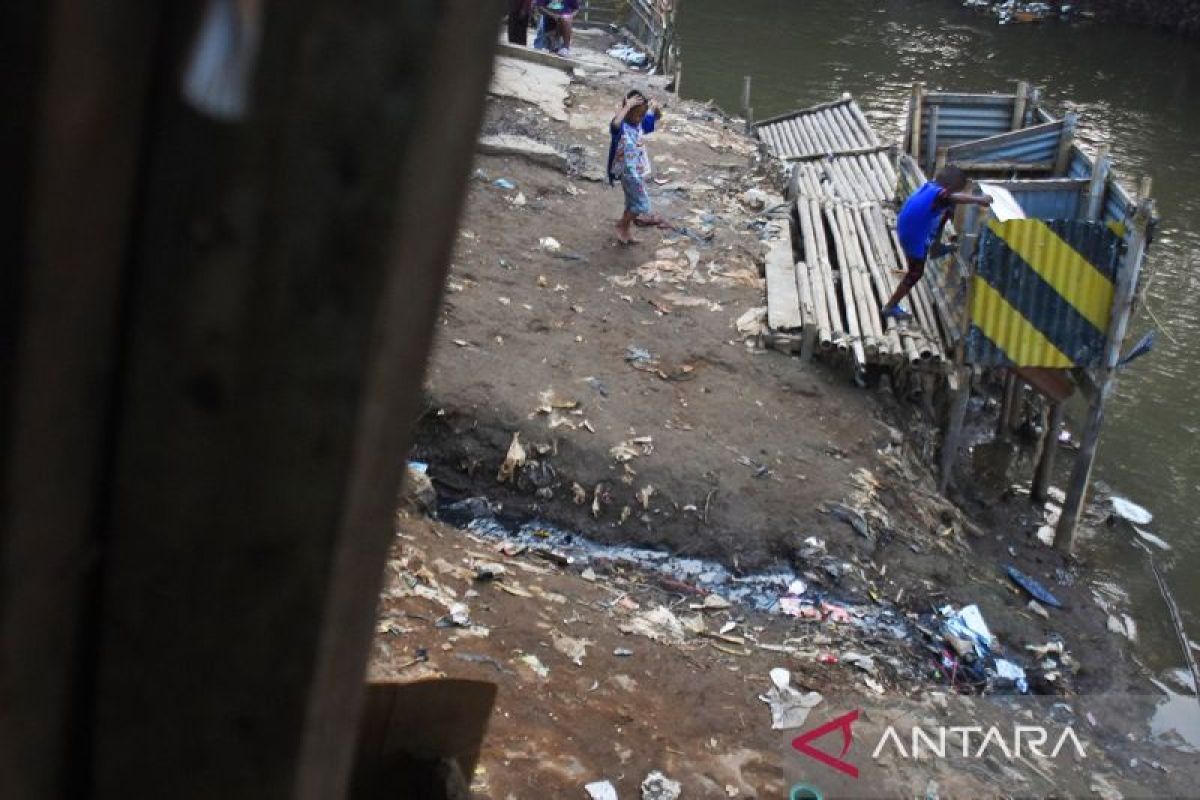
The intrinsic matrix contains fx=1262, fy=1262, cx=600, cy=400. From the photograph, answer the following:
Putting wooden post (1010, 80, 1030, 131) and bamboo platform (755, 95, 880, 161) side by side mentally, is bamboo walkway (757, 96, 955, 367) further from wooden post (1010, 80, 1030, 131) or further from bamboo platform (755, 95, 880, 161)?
wooden post (1010, 80, 1030, 131)

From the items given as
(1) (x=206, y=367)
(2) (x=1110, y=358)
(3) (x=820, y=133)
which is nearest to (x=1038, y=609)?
(2) (x=1110, y=358)

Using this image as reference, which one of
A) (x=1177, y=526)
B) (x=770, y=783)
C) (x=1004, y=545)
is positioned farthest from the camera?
(x=1177, y=526)

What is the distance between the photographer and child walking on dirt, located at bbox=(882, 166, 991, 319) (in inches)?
311

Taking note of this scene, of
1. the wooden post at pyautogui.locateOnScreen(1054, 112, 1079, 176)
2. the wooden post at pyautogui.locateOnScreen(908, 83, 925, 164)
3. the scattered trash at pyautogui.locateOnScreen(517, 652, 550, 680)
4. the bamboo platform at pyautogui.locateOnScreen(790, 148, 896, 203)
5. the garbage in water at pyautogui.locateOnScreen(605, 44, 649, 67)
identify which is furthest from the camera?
the garbage in water at pyautogui.locateOnScreen(605, 44, 649, 67)

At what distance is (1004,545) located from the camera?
8.58 m

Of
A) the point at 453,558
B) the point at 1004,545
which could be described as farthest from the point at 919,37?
the point at 453,558

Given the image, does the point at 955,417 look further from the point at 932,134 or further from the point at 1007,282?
the point at 932,134

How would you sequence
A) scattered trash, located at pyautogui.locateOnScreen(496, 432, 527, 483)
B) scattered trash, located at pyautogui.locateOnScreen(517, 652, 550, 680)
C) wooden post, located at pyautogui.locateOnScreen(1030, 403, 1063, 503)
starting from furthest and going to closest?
wooden post, located at pyautogui.locateOnScreen(1030, 403, 1063, 503)
scattered trash, located at pyautogui.locateOnScreen(496, 432, 527, 483)
scattered trash, located at pyautogui.locateOnScreen(517, 652, 550, 680)

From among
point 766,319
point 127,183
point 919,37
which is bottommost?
point 766,319

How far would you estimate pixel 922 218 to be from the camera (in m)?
8.01

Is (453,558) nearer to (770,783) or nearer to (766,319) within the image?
(770,783)

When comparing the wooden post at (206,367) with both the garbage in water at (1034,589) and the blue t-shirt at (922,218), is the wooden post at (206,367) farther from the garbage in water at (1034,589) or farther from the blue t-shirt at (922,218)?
the garbage in water at (1034,589)

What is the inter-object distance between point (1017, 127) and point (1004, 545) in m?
4.71

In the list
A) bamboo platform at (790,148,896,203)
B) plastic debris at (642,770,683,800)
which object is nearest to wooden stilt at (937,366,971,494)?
bamboo platform at (790,148,896,203)
